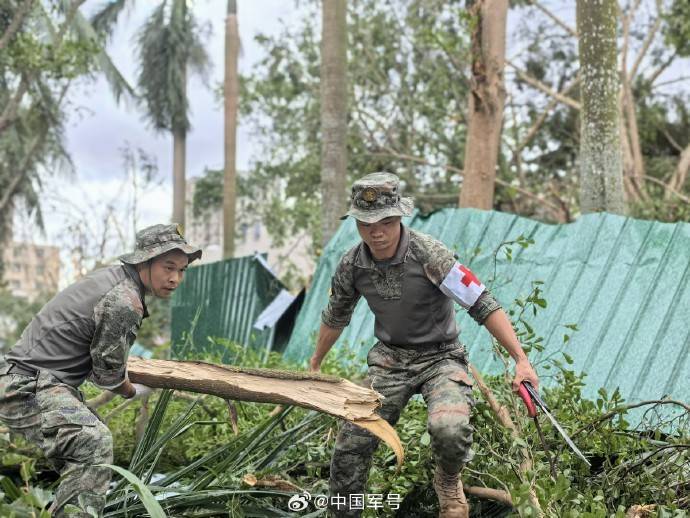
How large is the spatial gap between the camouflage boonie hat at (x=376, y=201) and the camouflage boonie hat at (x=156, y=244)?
79 centimetres

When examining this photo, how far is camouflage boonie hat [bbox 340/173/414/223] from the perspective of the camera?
12.7ft

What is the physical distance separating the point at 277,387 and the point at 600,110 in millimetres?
5626

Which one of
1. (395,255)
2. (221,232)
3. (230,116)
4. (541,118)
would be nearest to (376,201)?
(395,255)

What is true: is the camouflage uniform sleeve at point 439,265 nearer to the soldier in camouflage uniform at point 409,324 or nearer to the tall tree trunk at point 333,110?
the soldier in camouflage uniform at point 409,324

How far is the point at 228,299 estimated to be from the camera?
37.0ft

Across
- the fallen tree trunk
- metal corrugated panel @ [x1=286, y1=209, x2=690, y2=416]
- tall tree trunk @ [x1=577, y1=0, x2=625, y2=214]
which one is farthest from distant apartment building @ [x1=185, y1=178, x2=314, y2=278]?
the fallen tree trunk

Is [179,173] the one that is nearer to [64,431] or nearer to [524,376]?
[64,431]

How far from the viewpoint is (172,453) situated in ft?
17.6

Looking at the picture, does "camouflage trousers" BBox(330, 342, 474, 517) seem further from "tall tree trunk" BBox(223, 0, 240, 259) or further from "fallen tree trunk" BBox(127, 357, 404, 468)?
"tall tree trunk" BBox(223, 0, 240, 259)

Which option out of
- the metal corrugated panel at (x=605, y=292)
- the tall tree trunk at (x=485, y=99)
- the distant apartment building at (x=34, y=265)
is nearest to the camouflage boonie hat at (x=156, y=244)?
the metal corrugated panel at (x=605, y=292)

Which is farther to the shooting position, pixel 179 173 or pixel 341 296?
pixel 179 173

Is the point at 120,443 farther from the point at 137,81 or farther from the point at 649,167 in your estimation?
the point at 137,81

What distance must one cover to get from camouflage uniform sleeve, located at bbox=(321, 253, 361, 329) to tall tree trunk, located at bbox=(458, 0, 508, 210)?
4.99m

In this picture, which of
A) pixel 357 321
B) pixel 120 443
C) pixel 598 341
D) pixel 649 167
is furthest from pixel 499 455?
pixel 649 167
